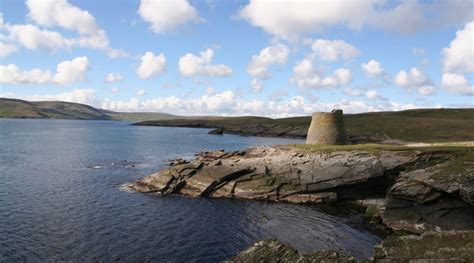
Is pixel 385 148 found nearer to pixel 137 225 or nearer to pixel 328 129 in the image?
pixel 328 129

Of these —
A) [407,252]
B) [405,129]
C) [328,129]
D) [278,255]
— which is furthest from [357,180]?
[405,129]

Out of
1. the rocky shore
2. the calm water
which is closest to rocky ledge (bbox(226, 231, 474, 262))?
the calm water

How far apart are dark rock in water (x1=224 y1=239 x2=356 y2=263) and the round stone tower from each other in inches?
1819

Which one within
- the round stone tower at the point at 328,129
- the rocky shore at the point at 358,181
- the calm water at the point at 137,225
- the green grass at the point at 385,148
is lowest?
the calm water at the point at 137,225

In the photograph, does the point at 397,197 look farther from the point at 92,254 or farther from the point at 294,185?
the point at 92,254

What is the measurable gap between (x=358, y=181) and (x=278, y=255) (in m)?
31.1

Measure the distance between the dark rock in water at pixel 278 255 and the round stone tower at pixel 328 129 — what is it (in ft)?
152

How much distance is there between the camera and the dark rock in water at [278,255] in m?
18.2

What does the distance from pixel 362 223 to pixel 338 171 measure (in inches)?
387

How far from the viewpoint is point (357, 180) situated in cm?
4794

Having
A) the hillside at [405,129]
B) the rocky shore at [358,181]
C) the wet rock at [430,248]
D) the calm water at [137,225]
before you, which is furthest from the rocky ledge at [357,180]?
the hillside at [405,129]

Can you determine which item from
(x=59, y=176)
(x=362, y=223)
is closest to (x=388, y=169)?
(x=362, y=223)

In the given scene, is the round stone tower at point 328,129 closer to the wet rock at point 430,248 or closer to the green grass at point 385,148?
the green grass at point 385,148

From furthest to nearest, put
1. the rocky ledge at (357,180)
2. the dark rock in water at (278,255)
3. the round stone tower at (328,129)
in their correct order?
1. the round stone tower at (328,129)
2. the rocky ledge at (357,180)
3. the dark rock in water at (278,255)
